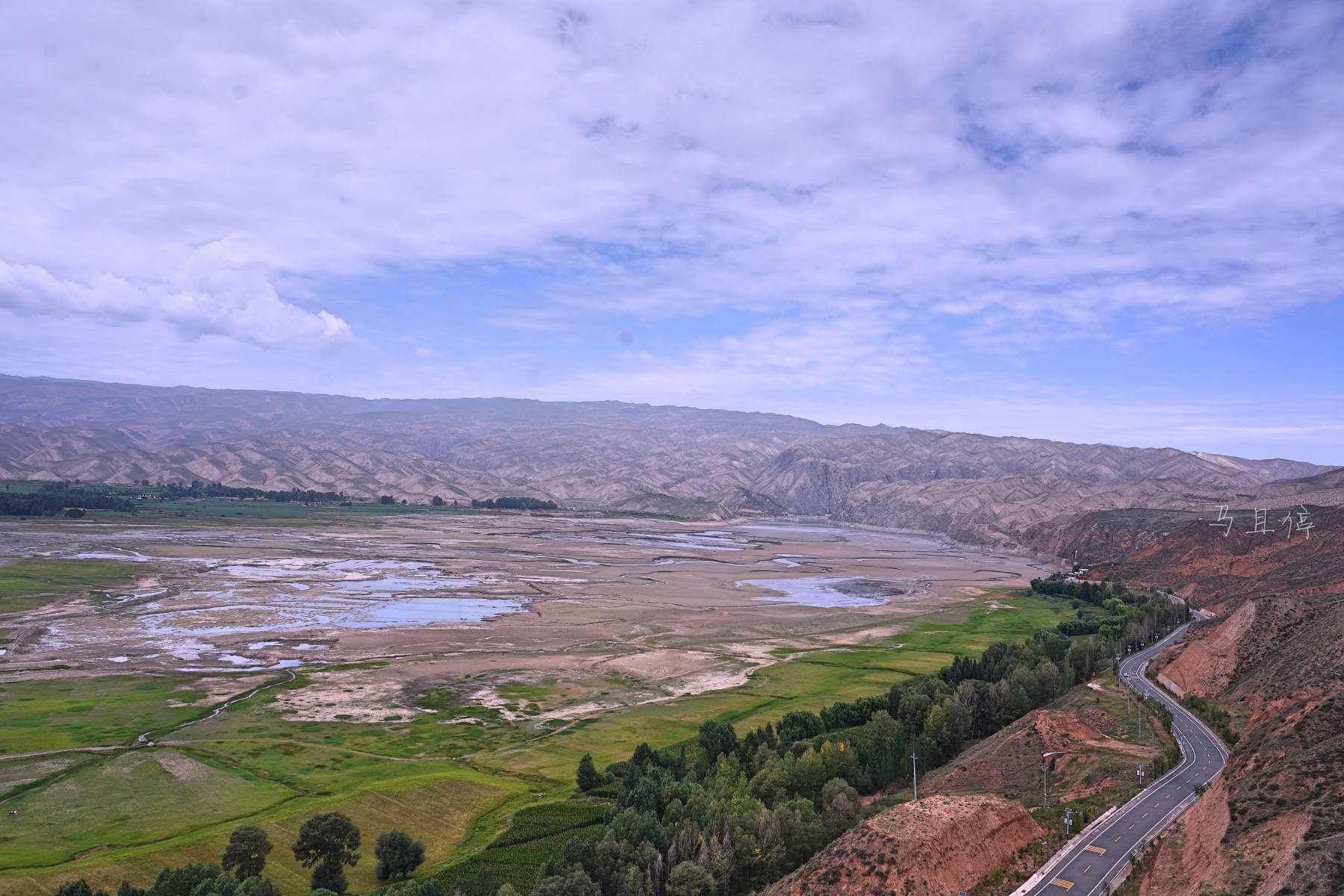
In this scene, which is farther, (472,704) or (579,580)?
(579,580)

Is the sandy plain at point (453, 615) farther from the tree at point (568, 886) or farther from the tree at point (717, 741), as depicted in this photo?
the tree at point (568, 886)

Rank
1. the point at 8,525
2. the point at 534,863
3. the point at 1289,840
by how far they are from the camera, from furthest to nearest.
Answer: the point at 8,525 → the point at 534,863 → the point at 1289,840

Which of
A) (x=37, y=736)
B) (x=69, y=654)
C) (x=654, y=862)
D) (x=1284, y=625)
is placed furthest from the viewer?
(x=69, y=654)

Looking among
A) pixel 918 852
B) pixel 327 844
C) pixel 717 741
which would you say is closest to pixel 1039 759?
pixel 717 741

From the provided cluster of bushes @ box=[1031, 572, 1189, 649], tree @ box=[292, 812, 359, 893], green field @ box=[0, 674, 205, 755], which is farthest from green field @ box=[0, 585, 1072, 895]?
cluster of bushes @ box=[1031, 572, 1189, 649]

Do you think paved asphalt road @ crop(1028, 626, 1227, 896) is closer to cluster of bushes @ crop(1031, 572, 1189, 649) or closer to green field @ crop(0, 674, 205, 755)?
cluster of bushes @ crop(1031, 572, 1189, 649)

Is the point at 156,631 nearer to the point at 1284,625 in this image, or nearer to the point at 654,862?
the point at 654,862

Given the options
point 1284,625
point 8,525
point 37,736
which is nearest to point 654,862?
point 37,736
